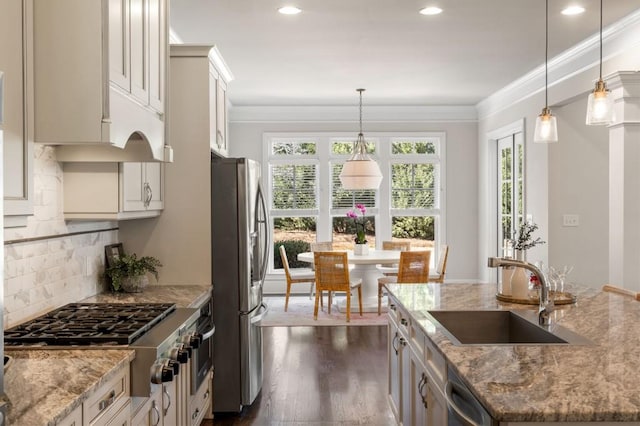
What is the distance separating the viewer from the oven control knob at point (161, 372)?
2090mm

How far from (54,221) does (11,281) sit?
0.46m

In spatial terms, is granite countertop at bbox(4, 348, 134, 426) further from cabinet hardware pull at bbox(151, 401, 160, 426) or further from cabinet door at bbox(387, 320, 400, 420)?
cabinet door at bbox(387, 320, 400, 420)

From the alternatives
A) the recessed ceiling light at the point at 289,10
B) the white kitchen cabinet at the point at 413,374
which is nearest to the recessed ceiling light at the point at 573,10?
the recessed ceiling light at the point at 289,10

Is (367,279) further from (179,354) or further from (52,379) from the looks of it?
(52,379)

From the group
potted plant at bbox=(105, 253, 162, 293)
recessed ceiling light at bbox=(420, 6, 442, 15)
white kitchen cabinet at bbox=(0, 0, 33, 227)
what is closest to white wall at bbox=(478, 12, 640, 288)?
recessed ceiling light at bbox=(420, 6, 442, 15)

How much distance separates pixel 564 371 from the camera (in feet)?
5.58

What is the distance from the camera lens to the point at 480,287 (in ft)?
11.4

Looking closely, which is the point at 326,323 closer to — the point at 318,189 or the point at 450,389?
the point at 318,189

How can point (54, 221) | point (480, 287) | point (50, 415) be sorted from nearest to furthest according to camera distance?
point (50, 415)
point (54, 221)
point (480, 287)

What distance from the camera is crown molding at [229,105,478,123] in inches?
324

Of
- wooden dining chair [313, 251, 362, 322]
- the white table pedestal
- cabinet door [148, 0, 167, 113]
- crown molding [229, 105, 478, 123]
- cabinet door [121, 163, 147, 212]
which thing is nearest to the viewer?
cabinet door [148, 0, 167, 113]

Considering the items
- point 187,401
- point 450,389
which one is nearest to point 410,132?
point 187,401

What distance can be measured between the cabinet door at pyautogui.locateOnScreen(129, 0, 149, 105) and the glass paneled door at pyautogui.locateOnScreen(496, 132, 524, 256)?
5099mm

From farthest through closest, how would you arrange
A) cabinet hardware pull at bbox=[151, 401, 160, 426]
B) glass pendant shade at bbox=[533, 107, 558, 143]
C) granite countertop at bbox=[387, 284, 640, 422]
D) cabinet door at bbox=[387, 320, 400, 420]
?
glass pendant shade at bbox=[533, 107, 558, 143], cabinet door at bbox=[387, 320, 400, 420], cabinet hardware pull at bbox=[151, 401, 160, 426], granite countertop at bbox=[387, 284, 640, 422]
